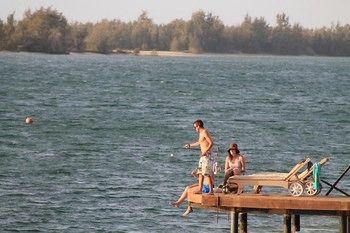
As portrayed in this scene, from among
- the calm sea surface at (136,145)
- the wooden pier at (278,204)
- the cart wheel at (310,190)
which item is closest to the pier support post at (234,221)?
the wooden pier at (278,204)

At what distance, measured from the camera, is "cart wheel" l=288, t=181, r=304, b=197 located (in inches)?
1060

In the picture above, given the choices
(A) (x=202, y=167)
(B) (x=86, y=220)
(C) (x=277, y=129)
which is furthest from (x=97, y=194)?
(C) (x=277, y=129)

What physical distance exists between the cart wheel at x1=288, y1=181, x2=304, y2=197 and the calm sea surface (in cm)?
834

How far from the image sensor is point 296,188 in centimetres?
2703

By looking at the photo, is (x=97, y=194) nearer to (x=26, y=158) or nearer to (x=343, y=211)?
(x=26, y=158)

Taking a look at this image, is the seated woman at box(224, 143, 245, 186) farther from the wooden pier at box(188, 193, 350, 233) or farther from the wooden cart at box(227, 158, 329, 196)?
the wooden pier at box(188, 193, 350, 233)

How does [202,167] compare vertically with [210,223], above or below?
above

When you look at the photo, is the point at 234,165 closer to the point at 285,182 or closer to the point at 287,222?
the point at 285,182

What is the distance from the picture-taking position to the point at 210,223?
3659cm

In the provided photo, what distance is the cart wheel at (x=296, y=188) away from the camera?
2692 cm

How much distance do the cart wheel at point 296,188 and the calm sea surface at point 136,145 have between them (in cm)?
834

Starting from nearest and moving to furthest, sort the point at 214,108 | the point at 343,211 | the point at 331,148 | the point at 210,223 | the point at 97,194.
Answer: the point at 343,211, the point at 210,223, the point at 97,194, the point at 331,148, the point at 214,108

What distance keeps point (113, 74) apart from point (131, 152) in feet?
323

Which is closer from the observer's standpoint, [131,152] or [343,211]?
[343,211]
